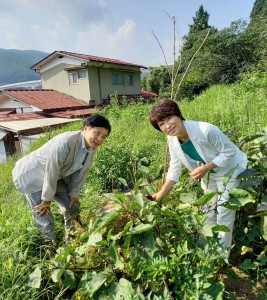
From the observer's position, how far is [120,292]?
1.28 m

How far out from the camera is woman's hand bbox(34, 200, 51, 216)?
2.12 metres

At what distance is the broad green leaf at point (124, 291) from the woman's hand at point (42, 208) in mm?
1056

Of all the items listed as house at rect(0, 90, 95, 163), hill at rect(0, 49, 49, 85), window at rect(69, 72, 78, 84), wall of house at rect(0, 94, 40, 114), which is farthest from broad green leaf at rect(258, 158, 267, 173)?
hill at rect(0, 49, 49, 85)

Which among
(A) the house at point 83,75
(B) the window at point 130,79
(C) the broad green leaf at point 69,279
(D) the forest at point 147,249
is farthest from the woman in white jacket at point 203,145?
(B) the window at point 130,79

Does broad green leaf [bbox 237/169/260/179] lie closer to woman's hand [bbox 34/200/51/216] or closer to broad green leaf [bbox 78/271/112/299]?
broad green leaf [bbox 78/271/112/299]

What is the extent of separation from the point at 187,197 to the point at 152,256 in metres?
0.46

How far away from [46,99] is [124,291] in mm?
15072

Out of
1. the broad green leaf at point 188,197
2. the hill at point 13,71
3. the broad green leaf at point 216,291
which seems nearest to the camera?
the broad green leaf at point 216,291

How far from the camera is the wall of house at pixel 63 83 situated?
16.0 meters

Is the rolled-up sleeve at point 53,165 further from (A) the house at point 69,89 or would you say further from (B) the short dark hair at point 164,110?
(A) the house at point 69,89

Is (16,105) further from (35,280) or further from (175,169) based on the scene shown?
(35,280)

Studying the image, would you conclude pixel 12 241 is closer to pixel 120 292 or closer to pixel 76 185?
pixel 76 185

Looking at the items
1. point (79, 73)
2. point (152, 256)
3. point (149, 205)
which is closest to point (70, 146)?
point (149, 205)

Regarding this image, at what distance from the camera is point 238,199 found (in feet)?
4.63
